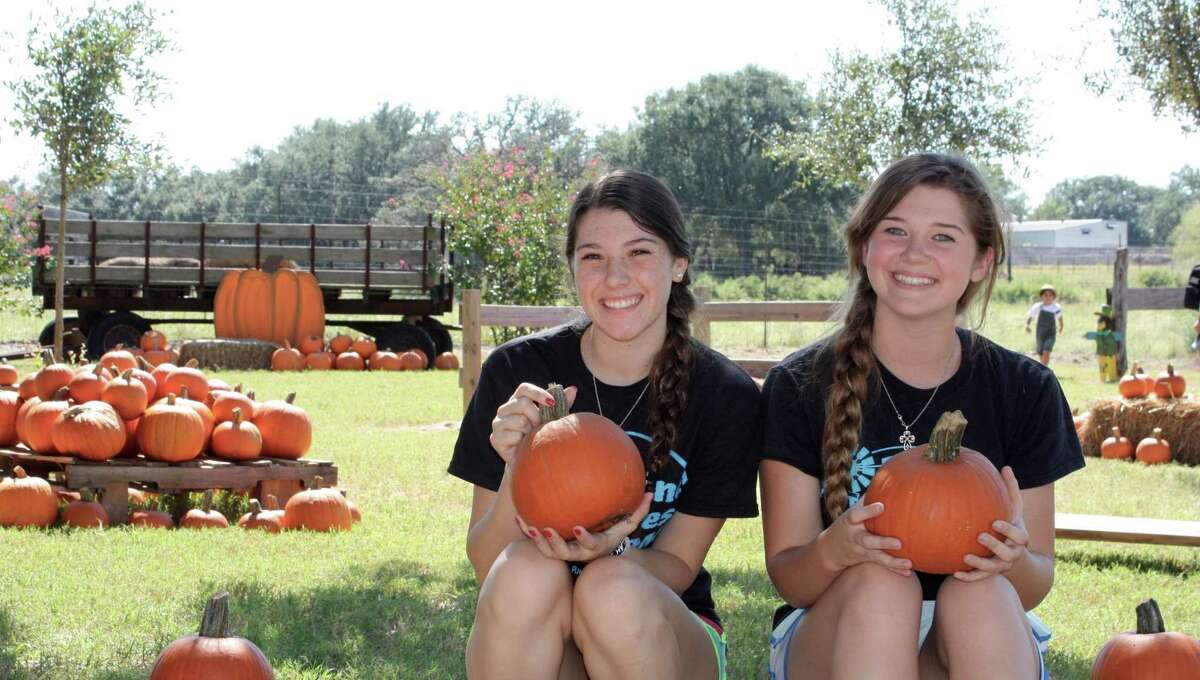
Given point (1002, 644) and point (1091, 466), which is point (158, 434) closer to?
point (1002, 644)

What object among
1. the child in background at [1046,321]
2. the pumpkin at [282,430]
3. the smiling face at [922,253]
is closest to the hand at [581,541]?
the smiling face at [922,253]

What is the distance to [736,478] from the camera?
2.72m

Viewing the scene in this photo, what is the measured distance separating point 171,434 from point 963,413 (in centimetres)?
429

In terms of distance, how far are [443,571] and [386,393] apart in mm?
7641

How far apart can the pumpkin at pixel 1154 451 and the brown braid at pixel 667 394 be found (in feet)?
24.2

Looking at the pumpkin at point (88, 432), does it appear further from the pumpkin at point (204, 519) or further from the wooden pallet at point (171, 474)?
the pumpkin at point (204, 519)

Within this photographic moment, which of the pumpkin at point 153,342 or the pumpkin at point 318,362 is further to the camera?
the pumpkin at point 318,362

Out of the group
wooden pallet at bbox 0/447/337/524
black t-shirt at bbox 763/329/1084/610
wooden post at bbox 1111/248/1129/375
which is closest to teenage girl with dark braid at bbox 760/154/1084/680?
black t-shirt at bbox 763/329/1084/610

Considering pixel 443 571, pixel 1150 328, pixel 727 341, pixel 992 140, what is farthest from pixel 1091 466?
pixel 1150 328

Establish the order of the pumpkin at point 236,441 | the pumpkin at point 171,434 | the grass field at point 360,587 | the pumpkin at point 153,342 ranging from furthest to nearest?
the pumpkin at point 153,342, the pumpkin at point 236,441, the pumpkin at point 171,434, the grass field at point 360,587

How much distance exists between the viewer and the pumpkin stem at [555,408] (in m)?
2.54

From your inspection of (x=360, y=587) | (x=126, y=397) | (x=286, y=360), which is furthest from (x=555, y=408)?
(x=286, y=360)

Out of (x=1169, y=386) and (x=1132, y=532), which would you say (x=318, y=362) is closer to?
(x=1169, y=386)

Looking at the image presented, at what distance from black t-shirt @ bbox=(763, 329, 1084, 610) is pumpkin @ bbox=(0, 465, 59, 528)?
409 cm
